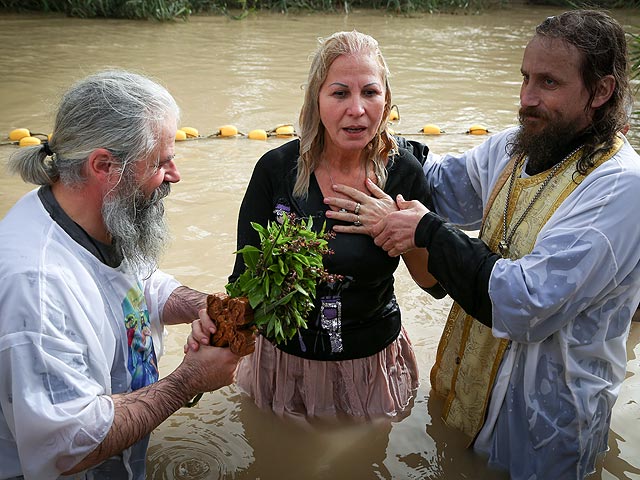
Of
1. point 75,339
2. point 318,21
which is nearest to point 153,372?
point 75,339

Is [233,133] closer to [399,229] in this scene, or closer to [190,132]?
[190,132]

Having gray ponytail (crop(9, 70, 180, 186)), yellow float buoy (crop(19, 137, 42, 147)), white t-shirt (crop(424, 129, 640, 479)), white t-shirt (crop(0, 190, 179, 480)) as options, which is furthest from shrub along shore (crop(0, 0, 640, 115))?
white t-shirt (crop(0, 190, 179, 480))

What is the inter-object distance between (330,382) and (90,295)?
155 cm

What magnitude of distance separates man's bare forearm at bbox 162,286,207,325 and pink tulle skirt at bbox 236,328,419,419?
1.71 ft

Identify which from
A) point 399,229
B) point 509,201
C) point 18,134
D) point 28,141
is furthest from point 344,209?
point 18,134

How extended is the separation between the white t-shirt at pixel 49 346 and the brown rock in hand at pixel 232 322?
16.0 inches

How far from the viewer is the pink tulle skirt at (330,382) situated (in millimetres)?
3850

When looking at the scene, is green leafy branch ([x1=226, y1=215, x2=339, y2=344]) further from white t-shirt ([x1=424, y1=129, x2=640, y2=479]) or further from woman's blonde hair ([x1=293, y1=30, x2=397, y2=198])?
white t-shirt ([x1=424, y1=129, x2=640, y2=479])

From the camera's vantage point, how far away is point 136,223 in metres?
3.03

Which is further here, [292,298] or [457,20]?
[457,20]

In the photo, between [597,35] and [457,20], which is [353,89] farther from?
[457,20]

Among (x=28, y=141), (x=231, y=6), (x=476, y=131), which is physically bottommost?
(x=476, y=131)

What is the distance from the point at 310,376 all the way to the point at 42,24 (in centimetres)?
1370

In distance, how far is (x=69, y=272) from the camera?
8.89 feet
